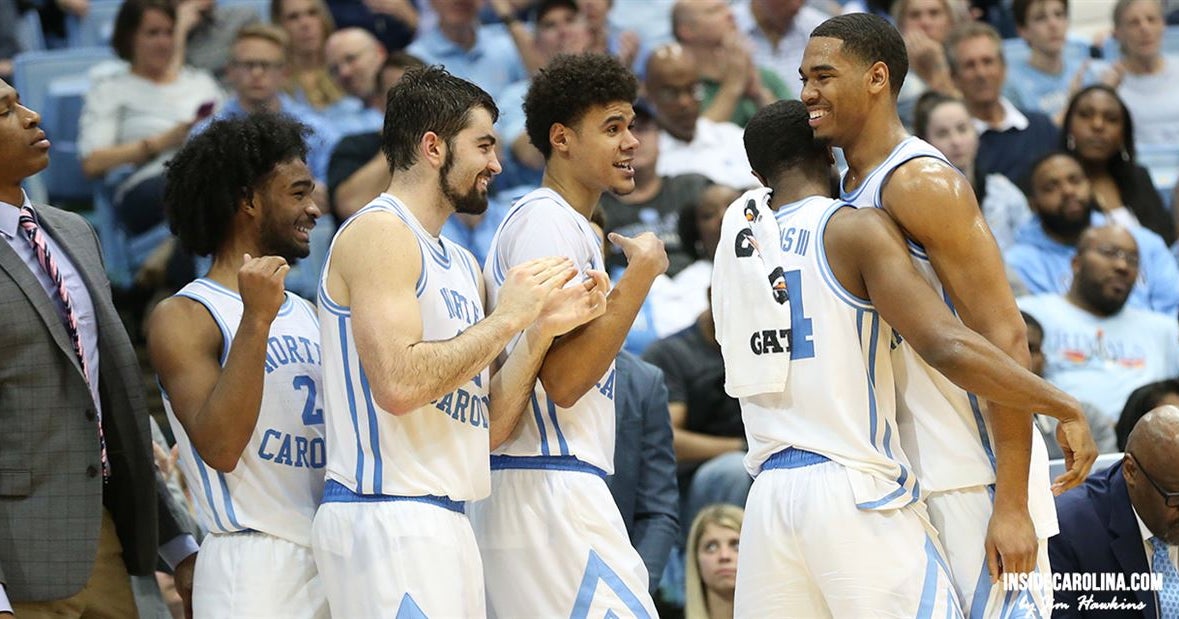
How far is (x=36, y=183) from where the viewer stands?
985 centimetres

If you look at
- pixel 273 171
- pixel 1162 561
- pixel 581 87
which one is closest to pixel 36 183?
pixel 273 171

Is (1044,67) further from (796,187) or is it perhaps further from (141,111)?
(796,187)

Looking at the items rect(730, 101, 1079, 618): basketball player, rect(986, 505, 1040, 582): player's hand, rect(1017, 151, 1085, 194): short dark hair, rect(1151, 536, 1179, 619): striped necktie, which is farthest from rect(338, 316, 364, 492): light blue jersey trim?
rect(1017, 151, 1085, 194): short dark hair

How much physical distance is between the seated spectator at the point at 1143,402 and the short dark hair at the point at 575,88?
3.85 metres

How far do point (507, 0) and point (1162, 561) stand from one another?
304 inches

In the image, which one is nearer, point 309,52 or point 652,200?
point 652,200

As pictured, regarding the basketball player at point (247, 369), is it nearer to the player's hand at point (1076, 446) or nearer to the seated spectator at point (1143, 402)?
the player's hand at point (1076, 446)

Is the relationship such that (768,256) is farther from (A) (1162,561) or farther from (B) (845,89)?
(A) (1162,561)

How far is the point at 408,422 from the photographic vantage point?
428cm

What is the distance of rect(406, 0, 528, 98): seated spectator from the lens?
1123cm

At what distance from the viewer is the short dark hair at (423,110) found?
177 inches

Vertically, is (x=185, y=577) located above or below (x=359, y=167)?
below

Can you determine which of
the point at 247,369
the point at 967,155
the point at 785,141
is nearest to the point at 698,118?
the point at 967,155

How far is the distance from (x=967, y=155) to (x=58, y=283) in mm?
6986
